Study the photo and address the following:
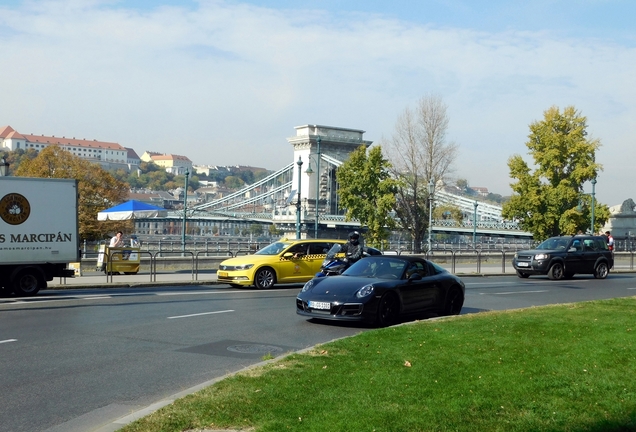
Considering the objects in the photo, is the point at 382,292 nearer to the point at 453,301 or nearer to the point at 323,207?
the point at 453,301

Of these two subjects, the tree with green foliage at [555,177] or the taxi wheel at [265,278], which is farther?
the tree with green foliage at [555,177]

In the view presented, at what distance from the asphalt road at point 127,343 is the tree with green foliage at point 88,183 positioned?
Answer: 28.5 m

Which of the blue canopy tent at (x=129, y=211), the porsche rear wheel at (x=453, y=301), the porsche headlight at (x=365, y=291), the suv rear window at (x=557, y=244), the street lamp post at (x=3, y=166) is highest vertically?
the street lamp post at (x=3, y=166)

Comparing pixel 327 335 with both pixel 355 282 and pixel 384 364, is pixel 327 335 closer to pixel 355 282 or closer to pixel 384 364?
pixel 355 282

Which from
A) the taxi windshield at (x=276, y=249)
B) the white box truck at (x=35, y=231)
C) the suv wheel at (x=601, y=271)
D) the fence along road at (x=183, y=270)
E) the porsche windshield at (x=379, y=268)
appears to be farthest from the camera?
the suv wheel at (x=601, y=271)

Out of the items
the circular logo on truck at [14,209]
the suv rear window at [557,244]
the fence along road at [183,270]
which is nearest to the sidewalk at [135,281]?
the fence along road at [183,270]

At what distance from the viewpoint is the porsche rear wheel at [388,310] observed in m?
13.9

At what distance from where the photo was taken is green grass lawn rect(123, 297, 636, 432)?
21.0ft

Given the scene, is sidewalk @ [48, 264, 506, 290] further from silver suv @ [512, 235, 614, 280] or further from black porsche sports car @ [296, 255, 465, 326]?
silver suv @ [512, 235, 614, 280]

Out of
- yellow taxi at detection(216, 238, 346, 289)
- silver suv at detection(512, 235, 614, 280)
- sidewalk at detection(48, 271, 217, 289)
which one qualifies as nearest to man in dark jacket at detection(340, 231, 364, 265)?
yellow taxi at detection(216, 238, 346, 289)

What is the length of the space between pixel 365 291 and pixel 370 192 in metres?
41.6

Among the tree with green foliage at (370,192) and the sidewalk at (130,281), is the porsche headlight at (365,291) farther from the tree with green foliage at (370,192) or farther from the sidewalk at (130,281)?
the tree with green foliage at (370,192)

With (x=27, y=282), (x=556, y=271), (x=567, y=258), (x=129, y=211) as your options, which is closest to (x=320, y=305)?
(x=27, y=282)

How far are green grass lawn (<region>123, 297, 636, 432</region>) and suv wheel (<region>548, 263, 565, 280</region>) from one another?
1915 cm
